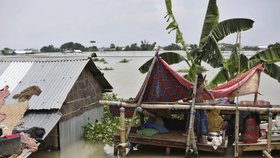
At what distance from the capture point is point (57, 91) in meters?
9.91

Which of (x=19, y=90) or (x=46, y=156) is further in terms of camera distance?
Answer: (x=19, y=90)

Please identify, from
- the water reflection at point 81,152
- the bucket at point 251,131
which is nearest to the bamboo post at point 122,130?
the water reflection at point 81,152

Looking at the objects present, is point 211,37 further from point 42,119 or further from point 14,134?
point 14,134

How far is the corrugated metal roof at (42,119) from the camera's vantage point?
29.3 ft

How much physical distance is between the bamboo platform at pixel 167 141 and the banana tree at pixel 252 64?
2506mm

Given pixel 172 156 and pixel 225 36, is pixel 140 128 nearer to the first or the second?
pixel 172 156

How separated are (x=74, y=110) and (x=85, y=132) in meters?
0.85

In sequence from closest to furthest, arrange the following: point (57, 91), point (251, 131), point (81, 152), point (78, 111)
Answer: point (251, 131), point (57, 91), point (81, 152), point (78, 111)

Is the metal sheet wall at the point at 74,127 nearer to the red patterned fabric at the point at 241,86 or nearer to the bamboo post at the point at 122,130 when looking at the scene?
the bamboo post at the point at 122,130

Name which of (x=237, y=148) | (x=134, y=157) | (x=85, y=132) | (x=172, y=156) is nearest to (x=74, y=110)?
(x=85, y=132)

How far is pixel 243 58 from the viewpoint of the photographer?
11.3m

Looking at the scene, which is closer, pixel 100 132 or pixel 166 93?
pixel 166 93

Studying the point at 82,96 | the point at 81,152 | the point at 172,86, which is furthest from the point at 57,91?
the point at 172,86

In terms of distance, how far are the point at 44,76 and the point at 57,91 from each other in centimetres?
99
